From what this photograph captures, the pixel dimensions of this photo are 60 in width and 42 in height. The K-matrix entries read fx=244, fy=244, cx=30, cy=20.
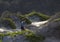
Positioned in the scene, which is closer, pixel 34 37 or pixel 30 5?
pixel 34 37

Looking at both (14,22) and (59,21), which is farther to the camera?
(14,22)

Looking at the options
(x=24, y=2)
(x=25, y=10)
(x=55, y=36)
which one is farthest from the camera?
(x=24, y=2)

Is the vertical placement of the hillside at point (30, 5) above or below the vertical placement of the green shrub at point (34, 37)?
above

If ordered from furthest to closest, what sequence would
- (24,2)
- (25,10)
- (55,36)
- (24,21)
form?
1. (24,2)
2. (25,10)
3. (24,21)
4. (55,36)

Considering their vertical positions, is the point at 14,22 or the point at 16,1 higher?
the point at 16,1

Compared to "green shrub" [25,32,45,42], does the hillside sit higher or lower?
higher

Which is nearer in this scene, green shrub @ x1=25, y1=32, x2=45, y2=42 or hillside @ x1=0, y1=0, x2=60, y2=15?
green shrub @ x1=25, y1=32, x2=45, y2=42

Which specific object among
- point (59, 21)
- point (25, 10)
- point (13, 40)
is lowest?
point (13, 40)

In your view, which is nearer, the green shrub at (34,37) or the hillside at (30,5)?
the green shrub at (34,37)

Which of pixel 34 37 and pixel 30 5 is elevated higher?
pixel 30 5

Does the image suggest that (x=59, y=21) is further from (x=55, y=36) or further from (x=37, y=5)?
(x=37, y=5)

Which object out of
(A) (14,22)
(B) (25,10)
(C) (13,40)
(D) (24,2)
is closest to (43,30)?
(C) (13,40)
